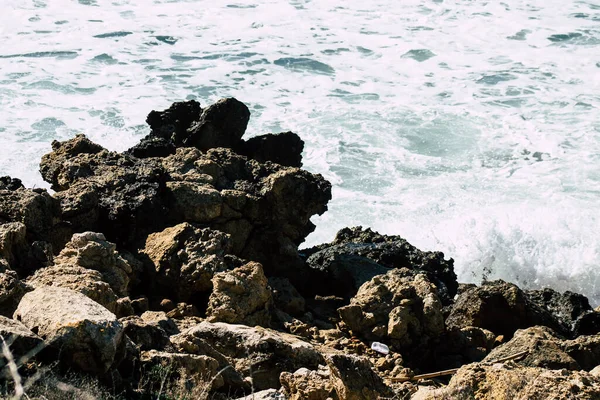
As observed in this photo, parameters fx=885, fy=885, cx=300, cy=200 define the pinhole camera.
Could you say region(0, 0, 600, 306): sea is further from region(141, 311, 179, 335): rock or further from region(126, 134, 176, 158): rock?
region(141, 311, 179, 335): rock

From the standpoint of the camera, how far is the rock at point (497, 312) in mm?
7551

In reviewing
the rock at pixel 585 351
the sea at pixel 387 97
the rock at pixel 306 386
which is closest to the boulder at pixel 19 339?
the rock at pixel 306 386

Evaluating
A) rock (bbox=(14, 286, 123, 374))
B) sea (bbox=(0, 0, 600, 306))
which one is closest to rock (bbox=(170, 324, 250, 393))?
rock (bbox=(14, 286, 123, 374))

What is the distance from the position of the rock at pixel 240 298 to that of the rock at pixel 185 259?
0.30 metres

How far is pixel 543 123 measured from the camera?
60.7ft

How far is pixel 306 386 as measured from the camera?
459 centimetres

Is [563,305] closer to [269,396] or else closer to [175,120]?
[175,120]

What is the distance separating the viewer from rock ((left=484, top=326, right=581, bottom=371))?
5.87 metres

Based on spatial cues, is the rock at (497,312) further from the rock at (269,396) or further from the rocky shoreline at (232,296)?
the rock at (269,396)

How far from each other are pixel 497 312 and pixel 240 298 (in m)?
2.45

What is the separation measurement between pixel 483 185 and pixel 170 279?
9.66m

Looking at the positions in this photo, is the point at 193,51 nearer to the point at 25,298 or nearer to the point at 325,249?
the point at 325,249

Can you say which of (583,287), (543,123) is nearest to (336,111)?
(543,123)

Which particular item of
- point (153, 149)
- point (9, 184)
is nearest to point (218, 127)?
point (153, 149)
